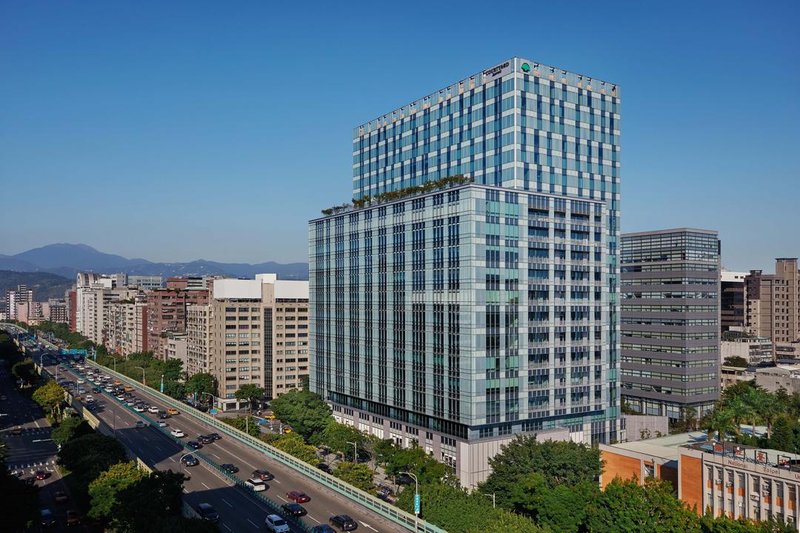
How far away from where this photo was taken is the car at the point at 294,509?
281 feet

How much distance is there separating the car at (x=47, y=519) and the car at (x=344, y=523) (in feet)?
138

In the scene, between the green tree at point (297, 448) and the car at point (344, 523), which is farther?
the green tree at point (297, 448)

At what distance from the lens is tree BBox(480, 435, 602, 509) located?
90375mm

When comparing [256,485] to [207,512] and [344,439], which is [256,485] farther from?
[344,439]

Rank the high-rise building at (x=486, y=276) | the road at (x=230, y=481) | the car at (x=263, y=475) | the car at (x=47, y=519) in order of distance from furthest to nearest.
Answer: the high-rise building at (x=486, y=276)
the car at (x=263, y=475)
the car at (x=47, y=519)
the road at (x=230, y=481)

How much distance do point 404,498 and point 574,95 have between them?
8116 cm

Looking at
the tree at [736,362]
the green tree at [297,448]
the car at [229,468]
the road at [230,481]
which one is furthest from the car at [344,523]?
the tree at [736,362]

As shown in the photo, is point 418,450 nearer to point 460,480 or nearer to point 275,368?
point 460,480

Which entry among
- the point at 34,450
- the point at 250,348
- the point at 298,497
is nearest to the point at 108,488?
the point at 298,497

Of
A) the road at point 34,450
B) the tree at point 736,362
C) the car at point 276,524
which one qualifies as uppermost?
the tree at point 736,362

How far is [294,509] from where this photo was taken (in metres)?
86.2

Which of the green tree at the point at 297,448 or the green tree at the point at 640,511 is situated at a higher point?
the green tree at the point at 640,511

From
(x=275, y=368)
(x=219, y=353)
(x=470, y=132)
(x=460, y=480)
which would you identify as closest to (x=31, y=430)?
(x=219, y=353)

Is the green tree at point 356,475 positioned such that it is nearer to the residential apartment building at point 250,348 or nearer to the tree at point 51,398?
the residential apartment building at point 250,348
